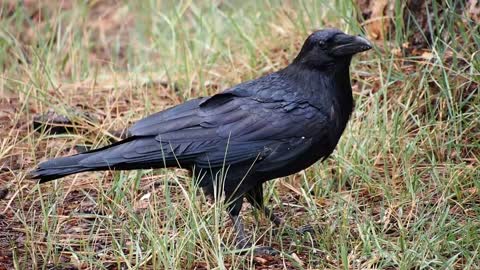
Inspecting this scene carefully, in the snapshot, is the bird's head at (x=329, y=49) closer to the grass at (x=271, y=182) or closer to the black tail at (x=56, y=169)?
the grass at (x=271, y=182)

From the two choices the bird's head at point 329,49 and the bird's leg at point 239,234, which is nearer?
the bird's leg at point 239,234

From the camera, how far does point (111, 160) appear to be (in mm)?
4656

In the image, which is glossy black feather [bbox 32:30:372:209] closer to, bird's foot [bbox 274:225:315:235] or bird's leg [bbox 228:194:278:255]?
bird's leg [bbox 228:194:278:255]

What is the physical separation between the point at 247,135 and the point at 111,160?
69 centimetres

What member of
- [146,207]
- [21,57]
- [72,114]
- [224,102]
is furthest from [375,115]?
[21,57]

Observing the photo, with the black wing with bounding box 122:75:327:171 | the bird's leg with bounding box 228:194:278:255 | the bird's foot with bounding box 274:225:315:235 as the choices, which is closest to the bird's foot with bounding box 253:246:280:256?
the bird's leg with bounding box 228:194:278:255

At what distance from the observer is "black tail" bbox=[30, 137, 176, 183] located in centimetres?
455

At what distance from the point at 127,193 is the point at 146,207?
17cm

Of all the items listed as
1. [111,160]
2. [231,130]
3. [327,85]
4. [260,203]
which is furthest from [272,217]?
[111,160]

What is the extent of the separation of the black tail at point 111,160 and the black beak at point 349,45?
1040mm

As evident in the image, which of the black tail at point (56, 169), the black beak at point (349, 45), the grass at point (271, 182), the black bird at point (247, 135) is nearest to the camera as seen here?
the grass at point (271, 182)

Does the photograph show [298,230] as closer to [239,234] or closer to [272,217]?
[272,217]

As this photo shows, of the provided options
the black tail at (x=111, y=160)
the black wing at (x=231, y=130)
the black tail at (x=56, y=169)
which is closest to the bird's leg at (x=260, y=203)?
the black wing at (x=231, y=130)

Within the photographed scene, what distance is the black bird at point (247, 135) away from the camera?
4.72m
